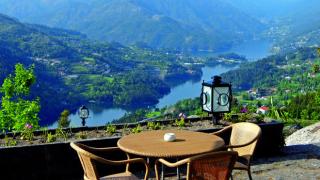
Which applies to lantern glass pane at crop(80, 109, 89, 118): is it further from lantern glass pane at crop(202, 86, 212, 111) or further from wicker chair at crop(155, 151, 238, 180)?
wicker chair at crop(155, 151, 238, 180)

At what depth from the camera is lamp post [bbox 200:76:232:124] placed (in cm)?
732

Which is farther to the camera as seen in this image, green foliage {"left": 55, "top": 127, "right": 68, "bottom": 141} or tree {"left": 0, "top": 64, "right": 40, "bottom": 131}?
tree {"left": 0, "top": 64, "right": 40, "bottom": 131}

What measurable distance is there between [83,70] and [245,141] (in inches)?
5100

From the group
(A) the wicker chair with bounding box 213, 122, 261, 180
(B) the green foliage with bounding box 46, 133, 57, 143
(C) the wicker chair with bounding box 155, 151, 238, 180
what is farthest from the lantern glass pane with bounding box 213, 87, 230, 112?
(C) the wicker chair with bounding box 155, 151, 238, 180

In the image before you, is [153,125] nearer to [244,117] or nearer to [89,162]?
[244,117]

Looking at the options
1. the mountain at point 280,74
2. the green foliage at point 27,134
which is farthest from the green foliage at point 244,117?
the mountain at point 280,74

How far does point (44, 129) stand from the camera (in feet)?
23.7

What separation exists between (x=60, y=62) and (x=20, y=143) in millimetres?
135393

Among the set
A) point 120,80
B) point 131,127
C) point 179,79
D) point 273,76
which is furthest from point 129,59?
Result: point 131,127

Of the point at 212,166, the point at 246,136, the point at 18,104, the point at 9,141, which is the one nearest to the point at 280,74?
the point at 18,104

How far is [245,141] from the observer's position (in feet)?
17.8

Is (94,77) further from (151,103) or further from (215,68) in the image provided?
(215,68)

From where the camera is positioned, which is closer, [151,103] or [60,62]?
[151,103]

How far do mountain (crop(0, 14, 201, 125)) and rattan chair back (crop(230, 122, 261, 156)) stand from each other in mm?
80106
